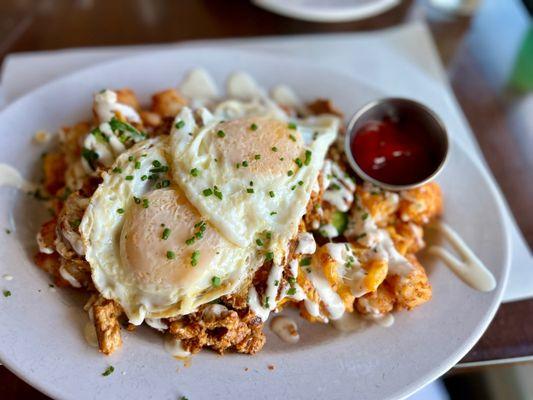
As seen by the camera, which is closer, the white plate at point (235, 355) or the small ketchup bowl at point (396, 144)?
the white plate at point (235, 355)

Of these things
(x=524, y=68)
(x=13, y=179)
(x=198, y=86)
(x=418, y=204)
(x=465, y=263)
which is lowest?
(x=524, y=68)

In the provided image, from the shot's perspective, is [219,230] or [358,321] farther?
[358,321]

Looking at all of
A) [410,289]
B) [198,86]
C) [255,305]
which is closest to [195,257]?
→ [255,305]

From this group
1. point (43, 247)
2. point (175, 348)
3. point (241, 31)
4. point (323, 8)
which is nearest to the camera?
point (175, 348)

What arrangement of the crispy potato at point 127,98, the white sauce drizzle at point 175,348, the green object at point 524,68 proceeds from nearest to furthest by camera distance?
the white sauce drizzle at point 175,348 → the crispy potato at point 127,98 → the green object at point 524,68

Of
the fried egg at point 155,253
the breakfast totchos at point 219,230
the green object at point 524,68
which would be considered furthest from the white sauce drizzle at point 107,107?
the green object at point 524,68

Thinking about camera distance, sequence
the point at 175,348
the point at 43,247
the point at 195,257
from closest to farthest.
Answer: the point at 195,257
the point at 175,348
the point at 43,247

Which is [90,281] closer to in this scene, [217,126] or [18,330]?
[18,330]

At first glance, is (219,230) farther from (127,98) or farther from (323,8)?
(323,8)

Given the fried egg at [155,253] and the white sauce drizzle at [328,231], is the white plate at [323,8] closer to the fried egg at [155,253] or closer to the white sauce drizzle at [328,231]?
the white sauce drizzle at [328,231]
